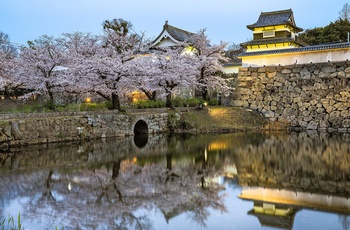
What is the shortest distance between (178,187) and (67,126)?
36.1ft

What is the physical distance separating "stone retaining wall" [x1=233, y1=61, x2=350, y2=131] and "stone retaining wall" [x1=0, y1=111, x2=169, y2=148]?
8.14m

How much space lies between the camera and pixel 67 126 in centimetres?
1938

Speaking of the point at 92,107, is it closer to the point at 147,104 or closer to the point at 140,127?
the point at 140,127

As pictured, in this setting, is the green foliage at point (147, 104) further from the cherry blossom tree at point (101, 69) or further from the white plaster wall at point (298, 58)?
the white plaster wall at point (298, 58)

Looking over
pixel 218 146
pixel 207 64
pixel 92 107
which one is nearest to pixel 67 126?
pixel 92 107

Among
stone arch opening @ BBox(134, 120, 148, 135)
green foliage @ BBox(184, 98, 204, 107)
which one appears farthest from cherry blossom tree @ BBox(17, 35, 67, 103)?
green foliage @ BBox(184, 98, 204, 107)

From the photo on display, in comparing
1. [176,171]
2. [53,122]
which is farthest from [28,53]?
[176,171]

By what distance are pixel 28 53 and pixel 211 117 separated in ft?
40.8

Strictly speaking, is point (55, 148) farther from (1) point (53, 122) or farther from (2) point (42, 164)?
(2) point (42, 164)

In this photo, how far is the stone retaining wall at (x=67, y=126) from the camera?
17078mm

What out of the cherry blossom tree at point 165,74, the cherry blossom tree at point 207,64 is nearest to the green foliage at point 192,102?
the cherry blossom tree at point 207,64

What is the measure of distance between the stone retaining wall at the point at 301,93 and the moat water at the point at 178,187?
9.72 metres

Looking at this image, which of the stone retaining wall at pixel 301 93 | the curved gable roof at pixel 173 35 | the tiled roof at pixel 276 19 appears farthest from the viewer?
the curved gable roof at pixel 173 35

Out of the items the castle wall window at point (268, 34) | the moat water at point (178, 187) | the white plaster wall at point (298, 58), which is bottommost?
the moat water at point (178, 187)
